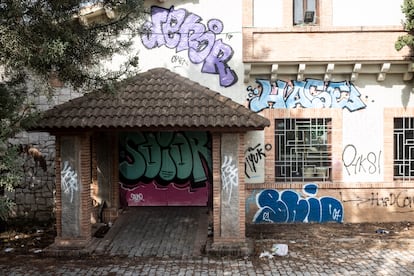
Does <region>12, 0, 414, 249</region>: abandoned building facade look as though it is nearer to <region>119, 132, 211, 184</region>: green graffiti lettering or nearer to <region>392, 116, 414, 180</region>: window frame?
<region>392, 116, 414, 180</region>: window frame

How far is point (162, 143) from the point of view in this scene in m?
13.0

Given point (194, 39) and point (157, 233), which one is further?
point (194, 39)

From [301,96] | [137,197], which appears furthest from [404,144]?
[137,197]

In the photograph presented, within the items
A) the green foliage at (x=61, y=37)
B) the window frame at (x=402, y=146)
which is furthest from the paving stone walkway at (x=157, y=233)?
the window frame at (x=402, y=146)

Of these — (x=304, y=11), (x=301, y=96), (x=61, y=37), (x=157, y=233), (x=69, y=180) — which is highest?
(x=304, y=11)

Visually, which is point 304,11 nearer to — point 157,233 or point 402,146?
point 402,146

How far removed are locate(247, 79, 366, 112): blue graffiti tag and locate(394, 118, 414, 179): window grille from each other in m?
1.17

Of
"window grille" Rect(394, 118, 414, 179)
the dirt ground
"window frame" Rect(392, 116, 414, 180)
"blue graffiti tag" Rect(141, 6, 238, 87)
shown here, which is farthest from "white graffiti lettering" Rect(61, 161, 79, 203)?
"window grille" Rect(394, 118, 414, 179)

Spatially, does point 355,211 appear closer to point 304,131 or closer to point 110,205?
point 304,131

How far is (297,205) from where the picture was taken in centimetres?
1208

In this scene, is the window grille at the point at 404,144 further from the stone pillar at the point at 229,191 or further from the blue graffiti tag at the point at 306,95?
the stone pillar at the point at 229,191

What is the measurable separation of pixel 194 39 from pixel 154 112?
11.1ft

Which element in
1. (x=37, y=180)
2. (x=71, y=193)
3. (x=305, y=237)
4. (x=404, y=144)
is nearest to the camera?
(x=71, y=193)

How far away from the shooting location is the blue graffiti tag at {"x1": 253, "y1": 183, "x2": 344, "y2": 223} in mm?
12062
